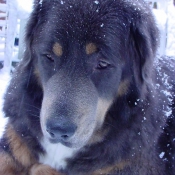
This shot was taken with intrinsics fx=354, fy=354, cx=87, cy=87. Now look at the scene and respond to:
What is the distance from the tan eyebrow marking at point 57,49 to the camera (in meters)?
2.17

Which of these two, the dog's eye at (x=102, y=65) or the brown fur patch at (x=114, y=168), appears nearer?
the dog's eye at (x=102, y=65)

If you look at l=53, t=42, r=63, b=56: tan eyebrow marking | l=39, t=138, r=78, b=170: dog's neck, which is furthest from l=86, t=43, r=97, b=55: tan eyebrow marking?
l=39, t=138, r=78, b=170: dog's neck

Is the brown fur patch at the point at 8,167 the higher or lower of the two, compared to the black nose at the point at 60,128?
lower

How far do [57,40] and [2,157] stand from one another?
1103 millimetres

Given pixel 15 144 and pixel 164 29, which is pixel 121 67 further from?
pixel 164 29

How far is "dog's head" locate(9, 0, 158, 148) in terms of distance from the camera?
82.5 inches

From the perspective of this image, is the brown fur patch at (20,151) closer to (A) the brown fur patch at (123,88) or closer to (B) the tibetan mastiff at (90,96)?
(B) the tibetan mastiff at (90,96)

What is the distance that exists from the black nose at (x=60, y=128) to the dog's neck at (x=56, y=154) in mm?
566

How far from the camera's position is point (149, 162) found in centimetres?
257

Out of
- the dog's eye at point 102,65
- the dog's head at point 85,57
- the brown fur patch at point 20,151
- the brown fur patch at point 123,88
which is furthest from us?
the brown fur patch at point 20,151

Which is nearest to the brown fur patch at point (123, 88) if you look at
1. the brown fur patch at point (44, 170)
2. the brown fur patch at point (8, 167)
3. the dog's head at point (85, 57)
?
the dog's head at point (85, 57)

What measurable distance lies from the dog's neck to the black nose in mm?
566

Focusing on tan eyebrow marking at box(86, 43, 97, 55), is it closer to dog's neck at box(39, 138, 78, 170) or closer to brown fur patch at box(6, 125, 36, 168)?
dog's neck at box(39, 138, 78, 170)

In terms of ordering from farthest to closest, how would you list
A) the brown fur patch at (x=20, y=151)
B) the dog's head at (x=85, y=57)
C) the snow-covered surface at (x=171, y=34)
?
the snow-covered surface at (x=171, y=34), the brown fur patch at (x=20, y=151), the dog's head at (x=85, y=57)
